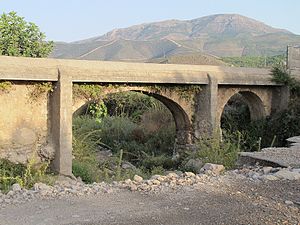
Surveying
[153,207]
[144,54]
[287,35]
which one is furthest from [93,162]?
[287,35]

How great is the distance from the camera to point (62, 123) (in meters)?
9.88

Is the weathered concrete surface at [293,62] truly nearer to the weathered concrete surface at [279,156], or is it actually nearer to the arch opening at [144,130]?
the arch opening at [144,130]

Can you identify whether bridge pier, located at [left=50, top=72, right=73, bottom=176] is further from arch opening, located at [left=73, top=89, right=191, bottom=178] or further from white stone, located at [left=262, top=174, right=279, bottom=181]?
white stone, located at [left=262, top=174, right=279, bottom=181]

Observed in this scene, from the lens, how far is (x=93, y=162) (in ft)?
38.8

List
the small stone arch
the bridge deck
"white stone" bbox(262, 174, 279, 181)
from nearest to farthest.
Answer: "white stone" bbox(262, 174, 279, 181) < the bridge deck < the small stone arch

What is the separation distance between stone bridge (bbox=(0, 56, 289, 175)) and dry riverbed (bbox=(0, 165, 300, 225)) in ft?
14.3

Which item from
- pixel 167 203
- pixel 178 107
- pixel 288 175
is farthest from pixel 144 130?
pixel 167 203

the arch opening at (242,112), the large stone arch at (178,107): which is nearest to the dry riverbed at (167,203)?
the large stone arch at (178,107)

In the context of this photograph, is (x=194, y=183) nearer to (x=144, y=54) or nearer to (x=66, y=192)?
(x=66, y=192)

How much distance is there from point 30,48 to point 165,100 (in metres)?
5.04

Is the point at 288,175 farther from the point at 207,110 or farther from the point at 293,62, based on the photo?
the point at 293,62

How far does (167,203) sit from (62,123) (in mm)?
5450

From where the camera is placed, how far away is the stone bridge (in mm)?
9594

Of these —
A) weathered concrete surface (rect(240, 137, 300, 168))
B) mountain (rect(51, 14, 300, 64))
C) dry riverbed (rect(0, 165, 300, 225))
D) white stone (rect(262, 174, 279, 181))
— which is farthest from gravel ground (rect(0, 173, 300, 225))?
mountain (rect(51, 14, 300, 64))
